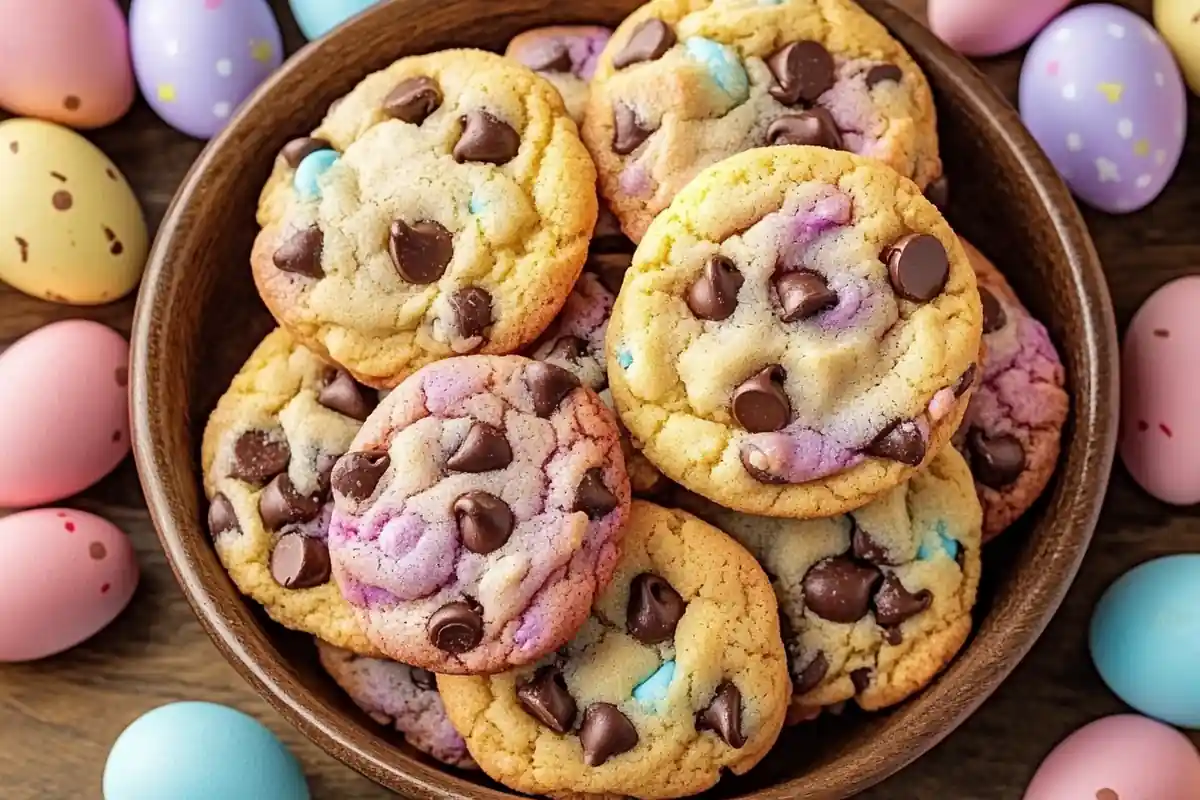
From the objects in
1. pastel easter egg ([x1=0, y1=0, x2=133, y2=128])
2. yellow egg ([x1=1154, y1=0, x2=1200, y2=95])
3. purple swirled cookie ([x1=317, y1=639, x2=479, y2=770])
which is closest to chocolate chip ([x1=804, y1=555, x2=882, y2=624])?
purple swirled cookie ([x1=317, y1=639, x2=479, y2=770])

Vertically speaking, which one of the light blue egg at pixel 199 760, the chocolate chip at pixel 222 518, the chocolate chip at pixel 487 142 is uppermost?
the chocolate chip at pixel 487 142

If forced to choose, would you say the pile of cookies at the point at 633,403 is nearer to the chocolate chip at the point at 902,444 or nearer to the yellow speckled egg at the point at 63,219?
the chocolate chip at the point at 902,444

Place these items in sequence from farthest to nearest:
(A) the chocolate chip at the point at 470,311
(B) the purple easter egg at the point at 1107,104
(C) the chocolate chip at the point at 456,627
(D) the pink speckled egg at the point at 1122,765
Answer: (B) the purple easter egg at the point at 1107,104, (D) the pink speckled egg at the point at 1122,765, (A) the chocolate chip at the point at 470,311, (C) the chocolate chip at the point at 456,627

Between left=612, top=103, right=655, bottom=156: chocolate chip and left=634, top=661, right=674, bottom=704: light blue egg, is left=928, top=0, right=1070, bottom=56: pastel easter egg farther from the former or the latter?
left=634, top=661, right=674, bottom=704: light blue egg

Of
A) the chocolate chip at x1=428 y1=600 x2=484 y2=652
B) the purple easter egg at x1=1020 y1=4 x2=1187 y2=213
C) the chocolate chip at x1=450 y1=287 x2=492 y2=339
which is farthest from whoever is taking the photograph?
the purple easter egg at x1=1020 y1=4 x2=1187 y2=213

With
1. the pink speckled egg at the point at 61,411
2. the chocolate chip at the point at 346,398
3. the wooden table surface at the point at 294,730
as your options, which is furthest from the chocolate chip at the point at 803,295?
the pink speckled egg at the point at 61,411

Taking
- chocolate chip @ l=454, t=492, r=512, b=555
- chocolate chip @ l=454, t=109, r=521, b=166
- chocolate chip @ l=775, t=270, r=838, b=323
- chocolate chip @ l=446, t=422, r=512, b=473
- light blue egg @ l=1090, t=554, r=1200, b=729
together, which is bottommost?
light blue egg @ l=1090, t=554, r=1200, b=729

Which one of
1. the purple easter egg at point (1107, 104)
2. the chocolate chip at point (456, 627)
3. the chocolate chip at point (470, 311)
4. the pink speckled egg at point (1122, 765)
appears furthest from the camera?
the purple easter egg at point (1107, 104)
